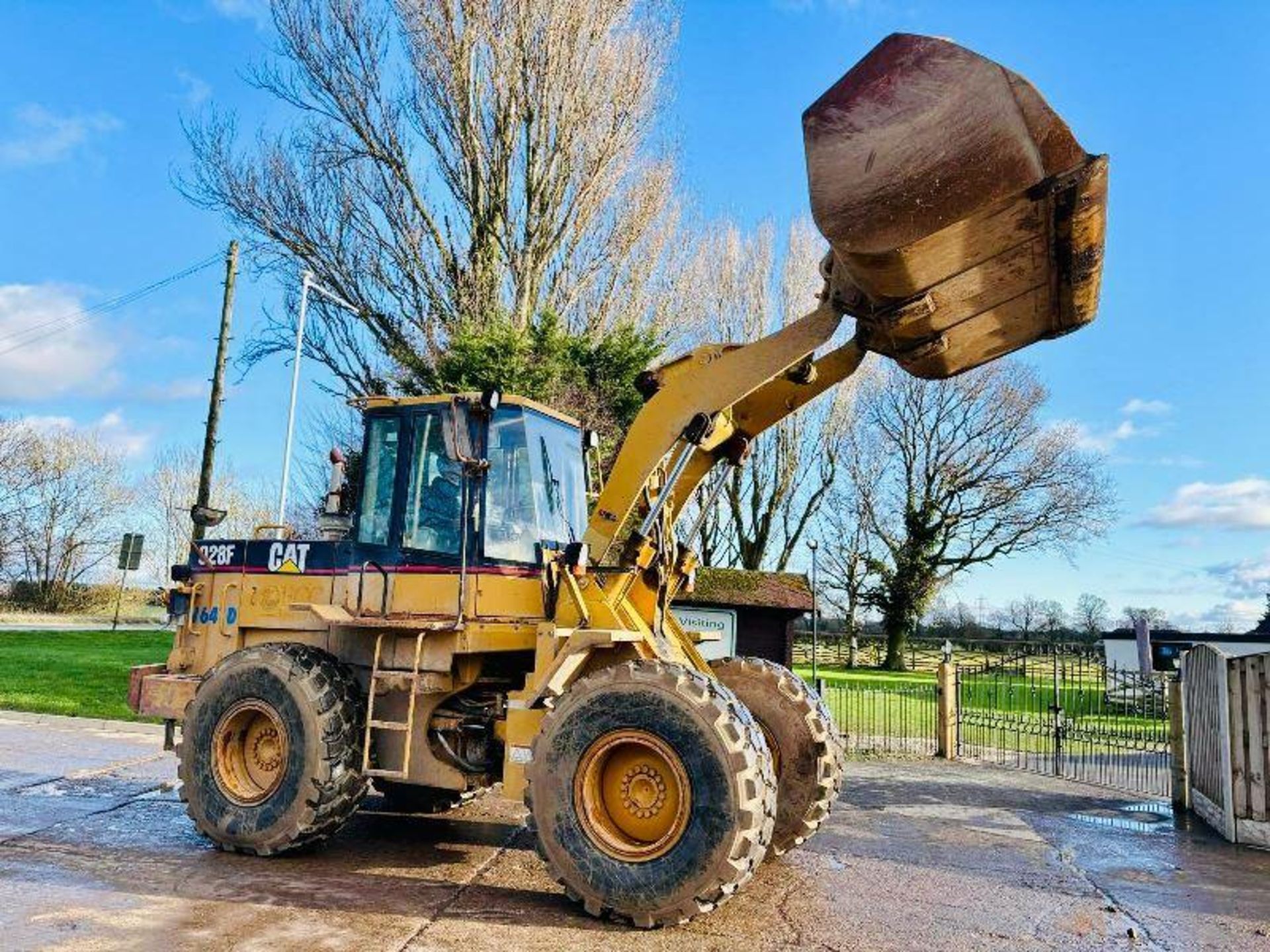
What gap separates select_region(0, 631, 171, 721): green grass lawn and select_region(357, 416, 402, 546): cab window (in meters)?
5.39

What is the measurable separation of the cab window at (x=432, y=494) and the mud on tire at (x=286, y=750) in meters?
1.07

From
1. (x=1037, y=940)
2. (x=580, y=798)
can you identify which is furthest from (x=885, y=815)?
(x=580, y=798)

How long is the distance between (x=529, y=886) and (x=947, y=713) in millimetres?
9422

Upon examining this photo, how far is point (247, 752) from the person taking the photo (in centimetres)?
685

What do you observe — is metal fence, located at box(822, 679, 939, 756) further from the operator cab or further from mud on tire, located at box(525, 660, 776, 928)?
mud on tire, located at box(525, 660, 776, 928)

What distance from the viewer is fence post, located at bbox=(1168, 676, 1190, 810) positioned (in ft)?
33.4

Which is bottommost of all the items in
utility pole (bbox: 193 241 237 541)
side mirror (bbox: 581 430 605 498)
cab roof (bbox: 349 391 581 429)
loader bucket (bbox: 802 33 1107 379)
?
side mirror (bbox: 581 430 605 498)

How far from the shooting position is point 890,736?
1605 cm

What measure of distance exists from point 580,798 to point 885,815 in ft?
14.7

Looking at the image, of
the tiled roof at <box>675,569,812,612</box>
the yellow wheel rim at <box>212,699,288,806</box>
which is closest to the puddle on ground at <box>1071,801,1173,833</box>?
the tiled roof at <box>675,569,812,612</box>

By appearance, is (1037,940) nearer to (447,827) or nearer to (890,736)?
(447,827)

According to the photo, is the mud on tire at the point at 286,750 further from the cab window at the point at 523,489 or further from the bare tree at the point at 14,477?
the bare tree at the point at 14,477

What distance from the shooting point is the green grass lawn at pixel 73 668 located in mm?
14641

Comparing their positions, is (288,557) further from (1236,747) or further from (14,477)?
(14,477)
